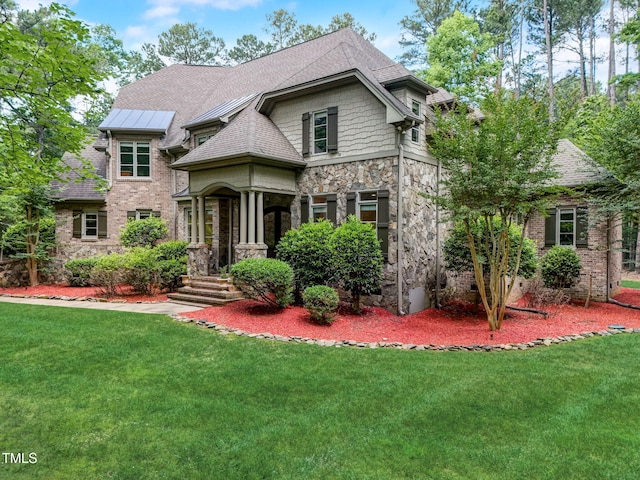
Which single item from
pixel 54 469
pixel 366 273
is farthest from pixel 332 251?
pixel 54 469

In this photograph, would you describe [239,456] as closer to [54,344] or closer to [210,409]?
[210,409]

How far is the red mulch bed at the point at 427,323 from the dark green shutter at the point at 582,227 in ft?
6.54

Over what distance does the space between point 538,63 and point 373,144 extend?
26.9 metres

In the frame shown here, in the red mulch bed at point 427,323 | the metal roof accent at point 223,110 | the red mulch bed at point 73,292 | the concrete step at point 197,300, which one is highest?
the metal roof accent at point 223,110

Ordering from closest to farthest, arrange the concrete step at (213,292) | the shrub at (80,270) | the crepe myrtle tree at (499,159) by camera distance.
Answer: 1. the crepe myrtle tree at (499,159)
2. the concrete step at (213,292)
3. the shrub at (80,270)

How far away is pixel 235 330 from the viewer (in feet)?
26.8

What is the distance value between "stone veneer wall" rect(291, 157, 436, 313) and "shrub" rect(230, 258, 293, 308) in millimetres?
2383

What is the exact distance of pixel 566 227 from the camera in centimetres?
1272

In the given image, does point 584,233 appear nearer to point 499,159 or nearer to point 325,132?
point 499,159

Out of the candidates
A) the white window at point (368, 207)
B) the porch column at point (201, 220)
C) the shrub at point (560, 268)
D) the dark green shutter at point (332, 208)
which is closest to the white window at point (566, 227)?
the shrub at point (560, 268)

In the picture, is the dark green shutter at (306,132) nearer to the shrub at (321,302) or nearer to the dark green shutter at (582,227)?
the shrub at (321,302)

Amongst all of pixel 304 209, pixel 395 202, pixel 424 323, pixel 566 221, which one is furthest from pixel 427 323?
pixel 566 221

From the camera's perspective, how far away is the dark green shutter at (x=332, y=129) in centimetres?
1116

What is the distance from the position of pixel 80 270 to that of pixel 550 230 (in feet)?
53.8
